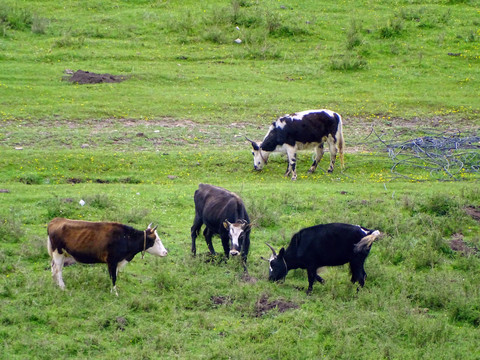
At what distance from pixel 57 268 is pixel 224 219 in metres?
3.46

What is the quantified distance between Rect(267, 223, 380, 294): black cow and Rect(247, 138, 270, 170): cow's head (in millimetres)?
8600

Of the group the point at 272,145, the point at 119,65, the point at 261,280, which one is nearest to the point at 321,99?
the point at 272,145

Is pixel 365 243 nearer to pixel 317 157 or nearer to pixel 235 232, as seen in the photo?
pixel 235 232

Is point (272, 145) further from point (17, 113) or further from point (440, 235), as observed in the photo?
point (17, 113)

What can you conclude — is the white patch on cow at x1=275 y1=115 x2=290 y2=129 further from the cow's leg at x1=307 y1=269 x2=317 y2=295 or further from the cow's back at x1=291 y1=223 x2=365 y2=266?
the cow's leg at x1=307 y1=269 x2=317 y2=295

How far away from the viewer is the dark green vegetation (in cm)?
1027

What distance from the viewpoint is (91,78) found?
27.5m

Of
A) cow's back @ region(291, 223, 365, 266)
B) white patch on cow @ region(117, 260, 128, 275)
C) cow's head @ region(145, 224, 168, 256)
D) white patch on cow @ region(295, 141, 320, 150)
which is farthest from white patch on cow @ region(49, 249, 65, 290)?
white patch on cow @ region(295, 141, 320, 150)

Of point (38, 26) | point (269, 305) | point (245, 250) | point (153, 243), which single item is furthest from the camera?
point (38, 26)

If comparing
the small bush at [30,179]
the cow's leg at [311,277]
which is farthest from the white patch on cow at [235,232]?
the small bush at [30,179]

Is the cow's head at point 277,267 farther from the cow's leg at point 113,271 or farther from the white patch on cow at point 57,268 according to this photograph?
the white patch on cow at point 57,268

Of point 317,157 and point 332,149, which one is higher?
point 332,149

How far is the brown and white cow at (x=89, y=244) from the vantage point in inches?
434

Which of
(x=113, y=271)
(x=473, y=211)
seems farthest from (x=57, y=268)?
(x=473, y=211)
